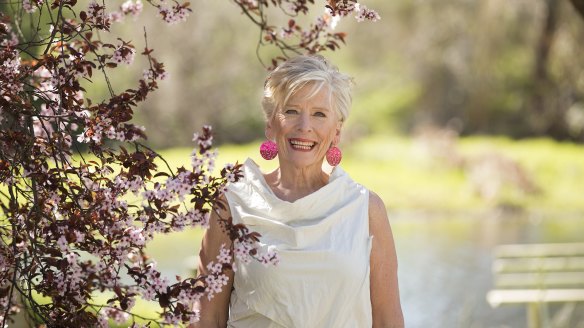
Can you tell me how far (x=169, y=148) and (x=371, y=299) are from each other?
22.3m

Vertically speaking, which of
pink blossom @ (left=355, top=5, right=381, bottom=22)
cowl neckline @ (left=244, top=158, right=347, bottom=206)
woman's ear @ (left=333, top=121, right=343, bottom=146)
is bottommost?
cowl neckline @ (left=244, top=158, right=347, bottom=206)

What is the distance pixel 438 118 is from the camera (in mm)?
28844

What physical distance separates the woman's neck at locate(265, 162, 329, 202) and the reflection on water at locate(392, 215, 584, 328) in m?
3.33

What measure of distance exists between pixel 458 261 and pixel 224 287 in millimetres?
10658

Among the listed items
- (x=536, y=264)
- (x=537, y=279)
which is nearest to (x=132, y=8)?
(x=537, y=279)

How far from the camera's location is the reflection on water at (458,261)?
33.3 ft

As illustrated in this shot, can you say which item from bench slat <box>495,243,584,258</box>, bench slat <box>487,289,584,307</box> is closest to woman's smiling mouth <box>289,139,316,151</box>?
bench slat <box>487,289,584,307</box>

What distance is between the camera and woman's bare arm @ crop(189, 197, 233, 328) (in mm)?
3133

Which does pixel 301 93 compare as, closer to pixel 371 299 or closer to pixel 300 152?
pixel 300 152

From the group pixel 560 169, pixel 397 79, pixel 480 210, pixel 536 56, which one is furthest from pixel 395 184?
pixel 397 79

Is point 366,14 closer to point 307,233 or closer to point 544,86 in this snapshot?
point 307,233

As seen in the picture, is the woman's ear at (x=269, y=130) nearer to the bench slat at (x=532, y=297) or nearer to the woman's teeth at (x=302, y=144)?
the woman's teeth at (x=302, y=144)

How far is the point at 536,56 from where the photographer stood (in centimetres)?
2478

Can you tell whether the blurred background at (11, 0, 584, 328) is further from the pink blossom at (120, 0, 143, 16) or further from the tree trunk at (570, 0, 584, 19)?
the pink blossom at (120, 0, 143, 16)
